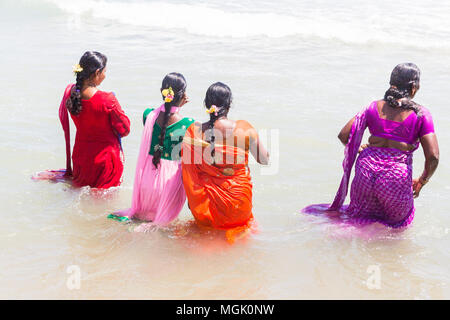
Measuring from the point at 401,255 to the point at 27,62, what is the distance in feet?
26.3

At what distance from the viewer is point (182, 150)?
4254 millimetres

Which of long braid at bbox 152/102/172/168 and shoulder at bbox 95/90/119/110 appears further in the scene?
shoulder at bbox 95/90/119/110

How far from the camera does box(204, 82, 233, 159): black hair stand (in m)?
4.03

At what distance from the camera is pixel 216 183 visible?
4246 mm

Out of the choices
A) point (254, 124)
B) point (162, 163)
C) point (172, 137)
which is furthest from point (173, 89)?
point (254, 124)

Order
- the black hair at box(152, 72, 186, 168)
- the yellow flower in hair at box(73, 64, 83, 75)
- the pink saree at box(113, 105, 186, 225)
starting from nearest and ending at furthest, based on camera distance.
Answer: the black hair at box(152, 72, 186, 168) → the pink saree at box(113, 105, 186, 225) → the yellow flower in hair at box(73, 64, 83, 75)

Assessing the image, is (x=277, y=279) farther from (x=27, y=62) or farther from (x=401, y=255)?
(x=27, y=62)

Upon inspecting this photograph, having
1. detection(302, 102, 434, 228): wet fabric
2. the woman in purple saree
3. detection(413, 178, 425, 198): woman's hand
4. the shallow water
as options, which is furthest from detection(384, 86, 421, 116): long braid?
the shallow water

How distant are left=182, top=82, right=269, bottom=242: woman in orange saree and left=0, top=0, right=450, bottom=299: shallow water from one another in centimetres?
21

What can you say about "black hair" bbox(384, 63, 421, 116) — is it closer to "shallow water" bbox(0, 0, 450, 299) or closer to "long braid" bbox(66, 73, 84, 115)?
"shallow water" bbox(0, 0, 450, 299)

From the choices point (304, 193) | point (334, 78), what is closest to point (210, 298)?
point (304, 193)

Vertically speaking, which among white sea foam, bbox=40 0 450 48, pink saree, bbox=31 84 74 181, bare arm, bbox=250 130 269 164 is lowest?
pink saree, bbox=31 84 74 181

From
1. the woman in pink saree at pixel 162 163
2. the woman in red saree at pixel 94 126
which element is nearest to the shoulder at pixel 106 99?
the woman in red saree at pixel 94 126
